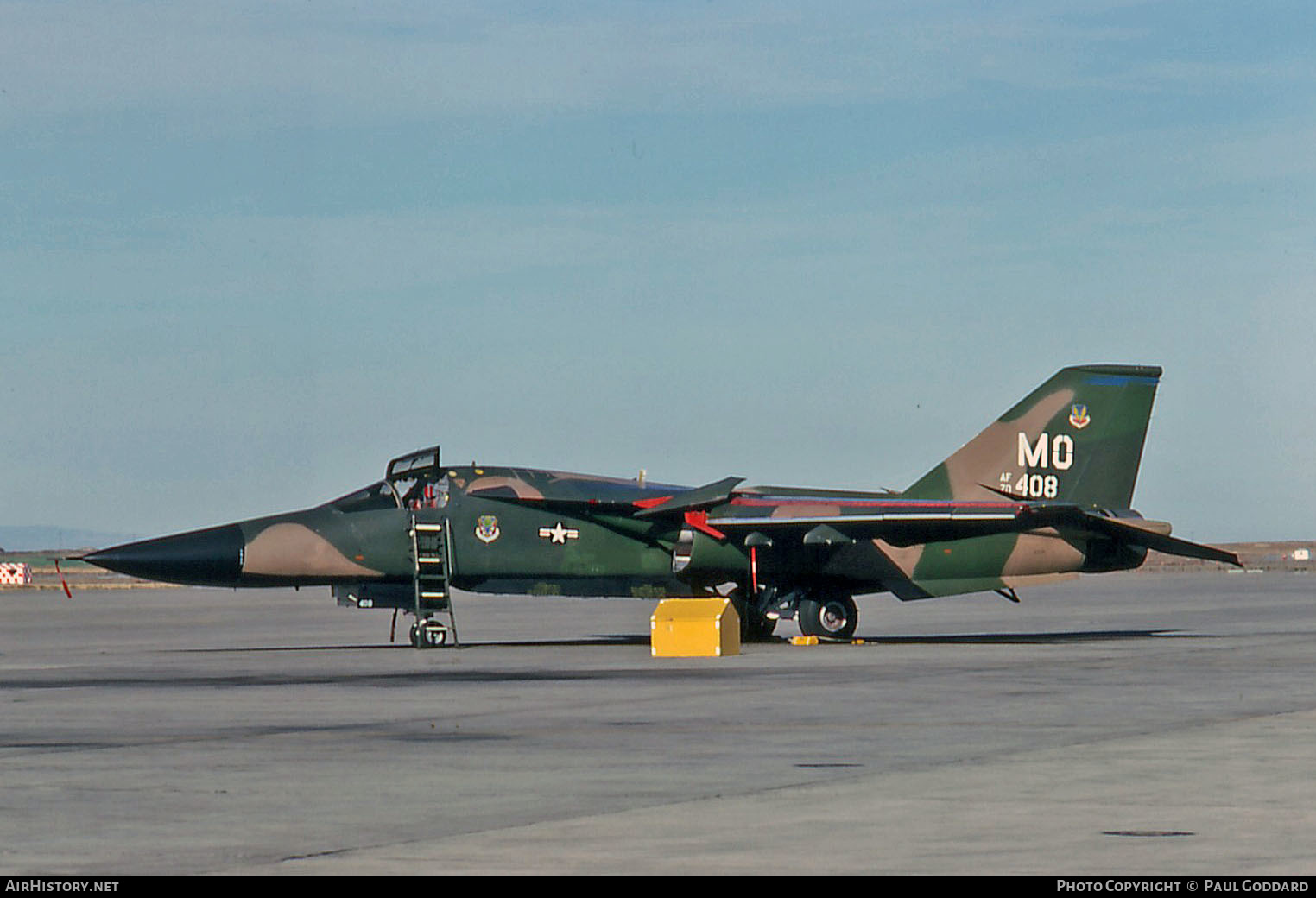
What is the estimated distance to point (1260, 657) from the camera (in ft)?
82.9

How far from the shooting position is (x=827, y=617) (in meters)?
31.8

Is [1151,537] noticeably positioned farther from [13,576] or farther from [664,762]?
[13,576]

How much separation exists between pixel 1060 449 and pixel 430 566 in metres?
11.0

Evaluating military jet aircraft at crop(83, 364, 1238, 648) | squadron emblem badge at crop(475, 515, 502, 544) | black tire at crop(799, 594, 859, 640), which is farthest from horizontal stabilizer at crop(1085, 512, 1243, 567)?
squadron emblem badge at crop(475, 515, 502, 544)

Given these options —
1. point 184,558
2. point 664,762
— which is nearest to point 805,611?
point 184,558

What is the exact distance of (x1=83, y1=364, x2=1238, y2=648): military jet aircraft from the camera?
2953cm

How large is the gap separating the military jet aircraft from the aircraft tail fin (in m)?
0.03

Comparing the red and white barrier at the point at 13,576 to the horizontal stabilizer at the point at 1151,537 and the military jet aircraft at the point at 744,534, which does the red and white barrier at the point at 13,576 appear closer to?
the military jet aircraft at the point at 744,534

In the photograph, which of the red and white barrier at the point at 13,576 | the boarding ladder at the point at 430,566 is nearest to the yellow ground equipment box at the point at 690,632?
the boarding ladder at the point at 430,566

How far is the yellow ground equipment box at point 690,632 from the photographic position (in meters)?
27.6

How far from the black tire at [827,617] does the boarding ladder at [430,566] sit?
5890 millimetres

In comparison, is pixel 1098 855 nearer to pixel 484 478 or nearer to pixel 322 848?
pixel 322 848

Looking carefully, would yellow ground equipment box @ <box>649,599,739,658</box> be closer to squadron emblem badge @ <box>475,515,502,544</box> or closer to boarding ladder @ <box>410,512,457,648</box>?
squadron emblem badge @ <box>475,515,502,544</box>
